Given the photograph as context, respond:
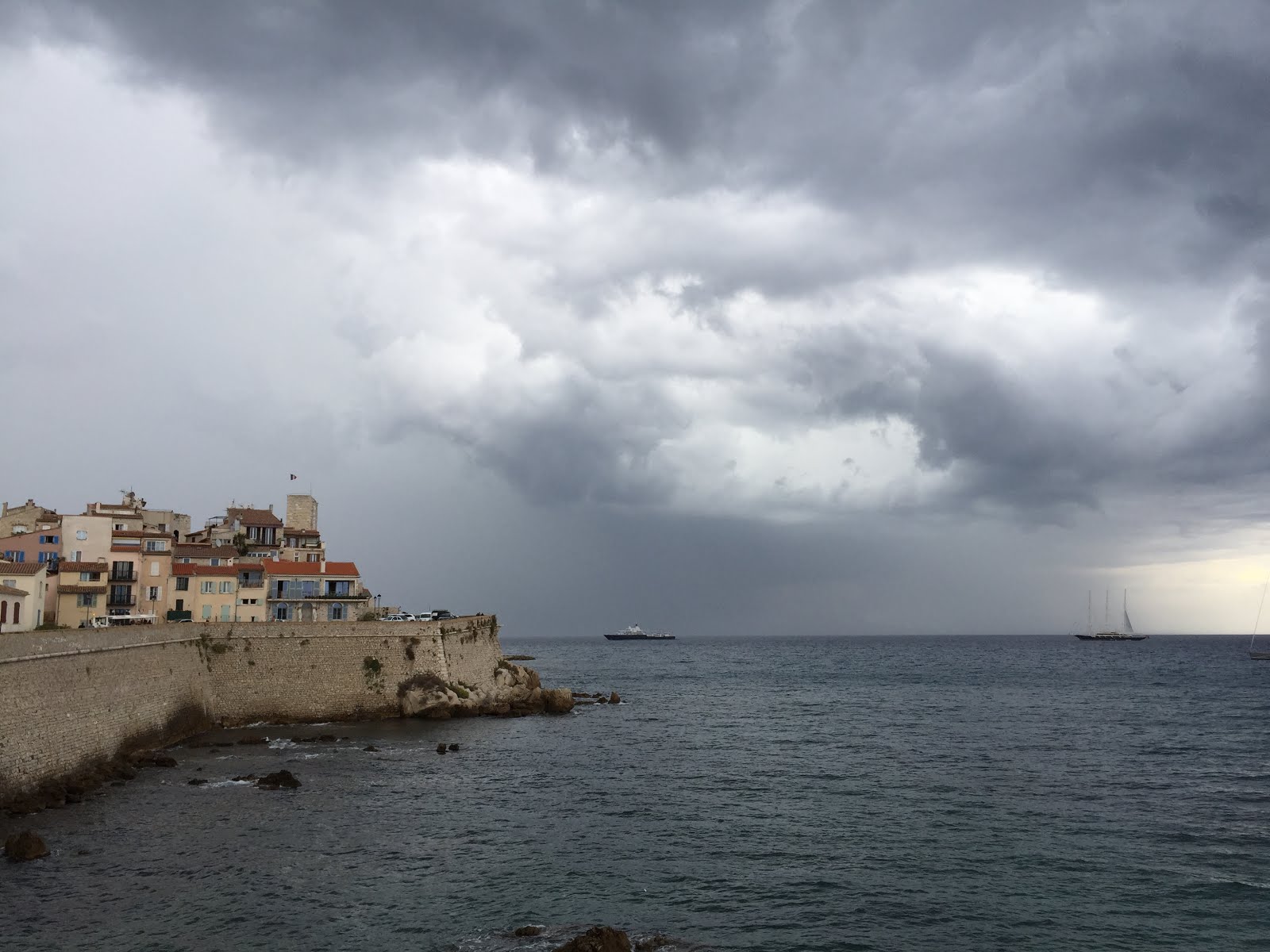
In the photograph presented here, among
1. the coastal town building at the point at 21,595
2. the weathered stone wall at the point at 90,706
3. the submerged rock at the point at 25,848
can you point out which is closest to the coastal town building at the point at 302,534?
the coastal town building at the point at 21,595

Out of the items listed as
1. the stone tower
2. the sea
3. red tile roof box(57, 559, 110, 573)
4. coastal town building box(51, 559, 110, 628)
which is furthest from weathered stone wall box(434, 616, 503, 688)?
the stone tower

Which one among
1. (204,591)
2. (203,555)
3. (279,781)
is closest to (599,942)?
(279,781)

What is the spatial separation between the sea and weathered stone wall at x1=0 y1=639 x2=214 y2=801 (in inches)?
113

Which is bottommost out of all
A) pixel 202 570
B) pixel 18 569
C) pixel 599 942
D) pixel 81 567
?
pixel 599 942

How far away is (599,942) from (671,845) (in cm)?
1309

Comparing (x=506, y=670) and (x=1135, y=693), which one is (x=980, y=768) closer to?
(x=506, y=670)

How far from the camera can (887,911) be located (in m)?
29.4

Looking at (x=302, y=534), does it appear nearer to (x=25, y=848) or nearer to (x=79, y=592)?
(x=79, y=592)

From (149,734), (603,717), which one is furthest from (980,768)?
(149,734)

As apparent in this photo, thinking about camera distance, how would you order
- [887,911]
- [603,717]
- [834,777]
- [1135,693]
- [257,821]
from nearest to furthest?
[887,911]
[257,821]
[834,777]
[603,717]
[1135,693]

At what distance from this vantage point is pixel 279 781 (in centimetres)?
4538

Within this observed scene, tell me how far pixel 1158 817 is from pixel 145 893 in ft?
140

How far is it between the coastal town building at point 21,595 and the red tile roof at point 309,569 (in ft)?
72.4

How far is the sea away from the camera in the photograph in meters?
27.5
